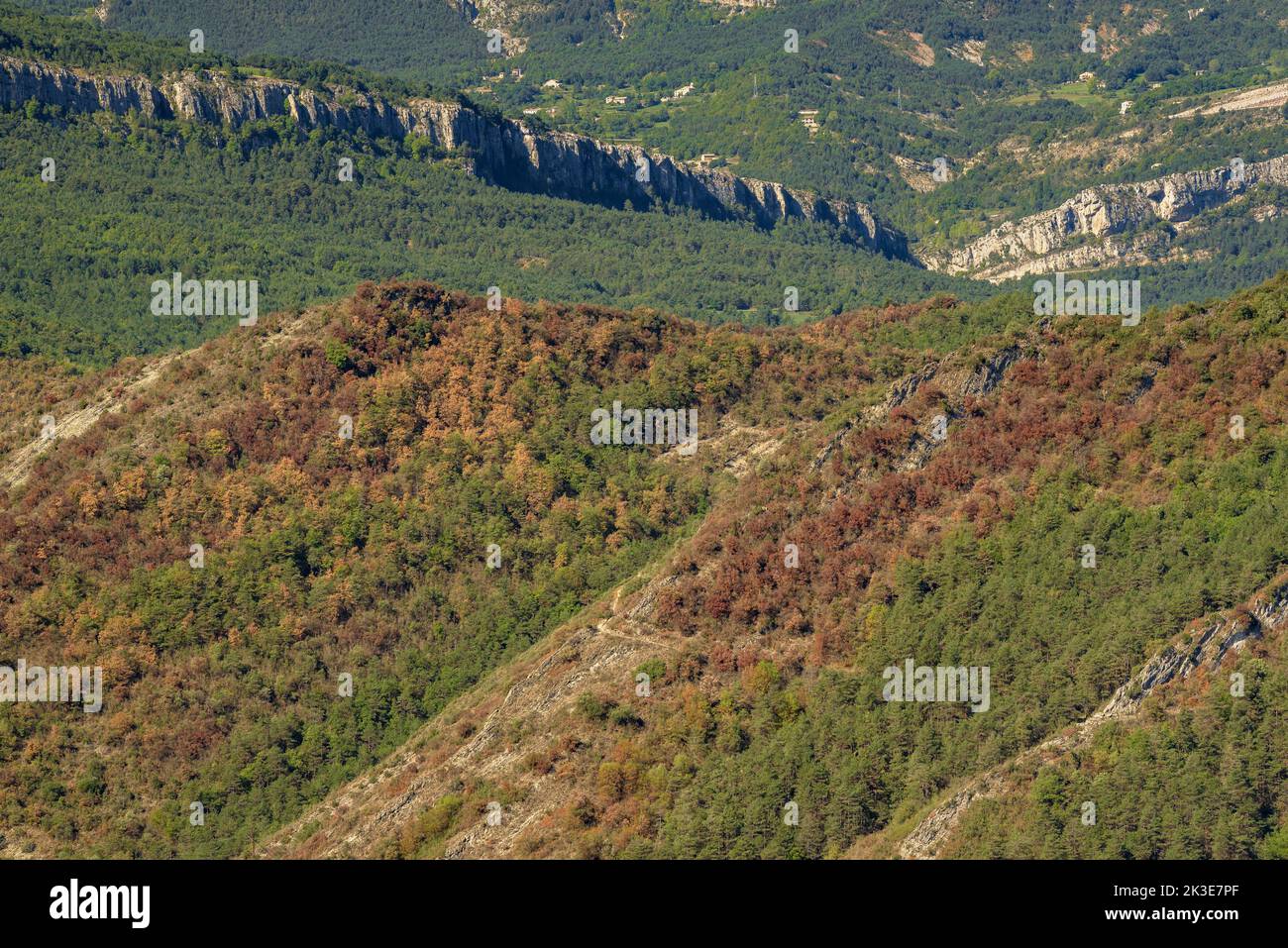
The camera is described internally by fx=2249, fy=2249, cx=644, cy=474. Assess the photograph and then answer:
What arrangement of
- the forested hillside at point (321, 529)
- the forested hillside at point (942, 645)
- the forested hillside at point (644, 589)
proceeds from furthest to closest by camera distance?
the forested hillside at point (321, 529)
the forested hillside at point (644, 589)
the forested hillside at point (942, 645)

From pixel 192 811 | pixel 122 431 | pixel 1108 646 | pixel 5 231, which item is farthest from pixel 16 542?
pixel 5 231

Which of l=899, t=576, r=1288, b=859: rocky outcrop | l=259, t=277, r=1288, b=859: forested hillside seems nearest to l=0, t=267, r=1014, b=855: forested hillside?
l=259, t=277, r=1288, b=859: forested hillside

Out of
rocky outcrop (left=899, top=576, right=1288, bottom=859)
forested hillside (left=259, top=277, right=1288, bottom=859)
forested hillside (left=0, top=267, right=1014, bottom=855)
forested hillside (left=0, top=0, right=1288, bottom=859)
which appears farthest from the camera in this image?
forested hillside (left=0, top=267, right=1014, bottom=855)

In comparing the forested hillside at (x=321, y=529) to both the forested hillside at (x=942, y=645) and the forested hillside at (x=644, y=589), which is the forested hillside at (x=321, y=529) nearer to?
the forested hillside at (x=644, y=589)

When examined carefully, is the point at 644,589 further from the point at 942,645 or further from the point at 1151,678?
the point at 1151,678

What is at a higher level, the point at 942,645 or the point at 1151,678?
the point at 942,645

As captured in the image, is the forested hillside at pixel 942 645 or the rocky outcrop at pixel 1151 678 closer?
the forested hillside at pixel 942 645

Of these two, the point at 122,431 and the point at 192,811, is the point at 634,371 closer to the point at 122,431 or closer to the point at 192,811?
the point at 122,431

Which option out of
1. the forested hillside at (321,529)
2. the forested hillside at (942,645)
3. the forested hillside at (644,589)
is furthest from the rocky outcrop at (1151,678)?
the forested hillside at (321,529)

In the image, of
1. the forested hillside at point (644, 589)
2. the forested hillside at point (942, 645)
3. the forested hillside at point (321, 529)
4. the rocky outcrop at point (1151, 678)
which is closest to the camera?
the forested hillside at point (942, 645)

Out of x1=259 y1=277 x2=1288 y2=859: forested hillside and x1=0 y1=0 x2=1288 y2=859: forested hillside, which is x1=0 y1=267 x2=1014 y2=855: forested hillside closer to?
x1=0 y1=0 x2=1288 y2=859: forested hillside

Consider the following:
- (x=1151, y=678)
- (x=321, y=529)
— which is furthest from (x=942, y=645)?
(x=321, y=529)

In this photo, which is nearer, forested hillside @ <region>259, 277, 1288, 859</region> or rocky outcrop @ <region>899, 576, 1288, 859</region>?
forested hillside @ <region>259, 277, 1288, 859</region>
